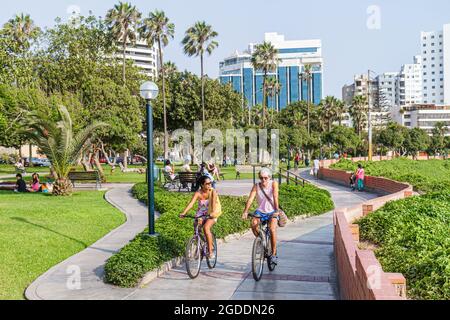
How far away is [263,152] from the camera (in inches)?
2393

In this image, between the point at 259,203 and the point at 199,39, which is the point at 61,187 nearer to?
the point at 259,203

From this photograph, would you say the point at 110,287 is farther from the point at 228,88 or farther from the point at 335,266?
the point at 228,88

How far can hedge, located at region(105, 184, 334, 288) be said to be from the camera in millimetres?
8680

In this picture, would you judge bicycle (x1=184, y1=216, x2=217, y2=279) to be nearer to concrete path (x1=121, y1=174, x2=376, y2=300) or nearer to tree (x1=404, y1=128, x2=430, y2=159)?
concrete path (x1=121, y1=174, x2=376, y2=300)

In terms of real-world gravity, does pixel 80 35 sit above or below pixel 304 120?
above

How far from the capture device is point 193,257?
30.1 feet

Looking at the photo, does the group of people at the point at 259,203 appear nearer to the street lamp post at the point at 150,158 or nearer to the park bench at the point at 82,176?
the street lamp post at the point at 150,158

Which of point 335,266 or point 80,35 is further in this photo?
point 80,35

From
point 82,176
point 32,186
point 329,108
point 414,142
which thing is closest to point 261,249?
point 32,186

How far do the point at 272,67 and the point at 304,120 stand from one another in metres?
30.4

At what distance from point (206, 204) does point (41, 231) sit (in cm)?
480

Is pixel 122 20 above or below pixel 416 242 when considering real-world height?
above
